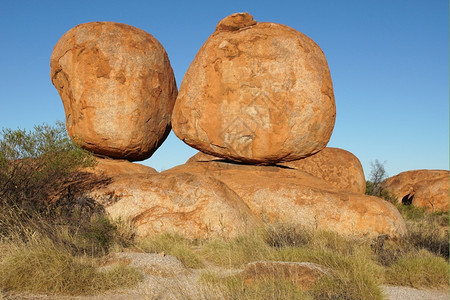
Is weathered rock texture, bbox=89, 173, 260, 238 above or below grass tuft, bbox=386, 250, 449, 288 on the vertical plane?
above

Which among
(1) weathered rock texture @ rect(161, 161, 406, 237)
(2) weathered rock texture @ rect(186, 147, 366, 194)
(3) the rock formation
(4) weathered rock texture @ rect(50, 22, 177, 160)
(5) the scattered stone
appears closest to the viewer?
(5) the scattered stone

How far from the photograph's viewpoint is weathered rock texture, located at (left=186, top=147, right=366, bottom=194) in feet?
52.7

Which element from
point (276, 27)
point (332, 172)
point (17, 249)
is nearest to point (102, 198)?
point (17, 249)

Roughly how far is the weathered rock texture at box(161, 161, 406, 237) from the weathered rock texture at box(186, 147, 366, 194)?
4.45 m

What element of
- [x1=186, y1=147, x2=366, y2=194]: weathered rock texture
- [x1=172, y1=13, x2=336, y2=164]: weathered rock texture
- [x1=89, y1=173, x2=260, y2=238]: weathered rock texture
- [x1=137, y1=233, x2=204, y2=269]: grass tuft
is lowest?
[x1=137, y1=233, x2=204, y2=269]: grass tuft

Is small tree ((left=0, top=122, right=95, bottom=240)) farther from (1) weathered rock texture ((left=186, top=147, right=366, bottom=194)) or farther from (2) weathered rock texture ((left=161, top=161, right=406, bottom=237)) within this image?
(1) weathered rock texture ((left=186, top=147, right=366, bottom=194))

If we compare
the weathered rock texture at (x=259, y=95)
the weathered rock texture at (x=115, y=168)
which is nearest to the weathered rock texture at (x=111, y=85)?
the weathered rock texture at (x=115, y=168)

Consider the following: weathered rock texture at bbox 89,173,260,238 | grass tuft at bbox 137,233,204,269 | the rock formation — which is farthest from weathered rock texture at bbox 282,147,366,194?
grass tuft at bbox 137,233,204,269

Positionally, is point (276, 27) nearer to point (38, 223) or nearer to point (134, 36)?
point (134, 36)

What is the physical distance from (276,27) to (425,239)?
18.2 feet

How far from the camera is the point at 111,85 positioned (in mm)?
12539

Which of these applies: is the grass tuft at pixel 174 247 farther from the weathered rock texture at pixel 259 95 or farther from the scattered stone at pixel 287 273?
the weathered rock texture at pixel 259 95

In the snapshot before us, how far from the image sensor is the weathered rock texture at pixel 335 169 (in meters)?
16.1

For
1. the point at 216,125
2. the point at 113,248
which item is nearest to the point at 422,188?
the point at 216,125
